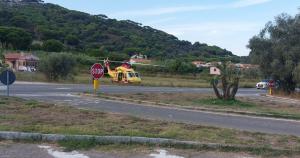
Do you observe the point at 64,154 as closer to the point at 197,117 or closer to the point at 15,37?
the point at 197,117

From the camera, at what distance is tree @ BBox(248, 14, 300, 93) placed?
35.6 meters

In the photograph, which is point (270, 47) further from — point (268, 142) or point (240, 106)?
point (268, 142)

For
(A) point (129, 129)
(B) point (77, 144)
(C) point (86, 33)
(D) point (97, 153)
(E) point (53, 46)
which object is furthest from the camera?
(C) point (86, 33)

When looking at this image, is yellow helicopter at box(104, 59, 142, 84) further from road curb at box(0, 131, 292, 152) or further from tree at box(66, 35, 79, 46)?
tree at box(66, 35, 79, 46)

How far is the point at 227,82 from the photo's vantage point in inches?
1045

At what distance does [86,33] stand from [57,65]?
59.2m

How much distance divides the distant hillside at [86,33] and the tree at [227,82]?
214 ft

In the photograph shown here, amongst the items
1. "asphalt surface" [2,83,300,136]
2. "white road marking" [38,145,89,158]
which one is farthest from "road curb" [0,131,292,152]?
"asphalt surface" [2,83,300,136]

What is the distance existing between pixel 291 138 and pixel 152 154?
158 inches

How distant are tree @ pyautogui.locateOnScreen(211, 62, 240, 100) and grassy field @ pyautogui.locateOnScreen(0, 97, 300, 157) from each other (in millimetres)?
12025

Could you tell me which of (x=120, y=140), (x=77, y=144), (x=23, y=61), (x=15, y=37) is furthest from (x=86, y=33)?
→ (x=77, y=144)

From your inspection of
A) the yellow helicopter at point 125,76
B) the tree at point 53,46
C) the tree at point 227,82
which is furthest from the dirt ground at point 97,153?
the tree at point 53,46

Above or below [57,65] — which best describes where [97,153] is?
below

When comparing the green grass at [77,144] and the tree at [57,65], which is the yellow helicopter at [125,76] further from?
the green grass at [77,144]
